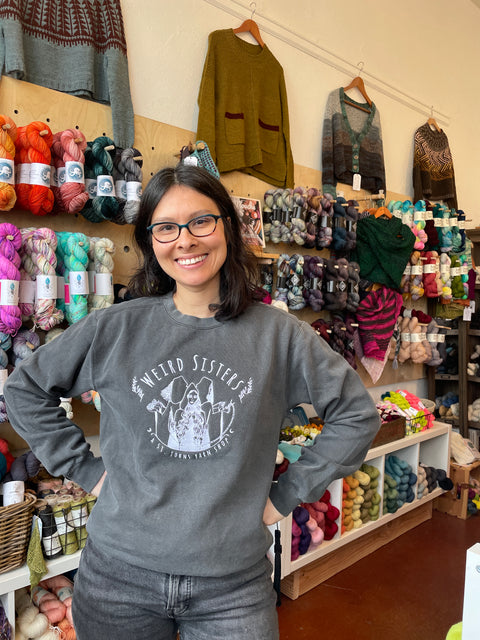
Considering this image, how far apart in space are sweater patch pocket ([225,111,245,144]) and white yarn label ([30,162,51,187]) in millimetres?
967

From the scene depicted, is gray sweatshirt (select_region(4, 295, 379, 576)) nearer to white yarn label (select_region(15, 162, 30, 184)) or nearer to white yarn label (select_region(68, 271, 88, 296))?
white yarn label (select_region(68, 271, 88, 296))

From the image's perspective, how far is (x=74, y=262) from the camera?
5.46 ft

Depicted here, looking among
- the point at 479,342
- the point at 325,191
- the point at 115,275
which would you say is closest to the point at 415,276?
the point at 325,191

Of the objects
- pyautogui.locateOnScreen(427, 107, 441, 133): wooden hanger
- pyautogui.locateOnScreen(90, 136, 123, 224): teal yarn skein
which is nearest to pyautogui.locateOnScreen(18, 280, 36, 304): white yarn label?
pyautogui.locateOnScreen(90, 136, 123, 224): teal yarn skein

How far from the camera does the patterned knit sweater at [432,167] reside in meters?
3.50

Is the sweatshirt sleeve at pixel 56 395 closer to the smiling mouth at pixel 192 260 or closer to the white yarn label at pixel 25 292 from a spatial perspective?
the smiling mouth at pixel 192 260

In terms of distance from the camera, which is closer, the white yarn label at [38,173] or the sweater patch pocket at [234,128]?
the white yarn label at [38,173]

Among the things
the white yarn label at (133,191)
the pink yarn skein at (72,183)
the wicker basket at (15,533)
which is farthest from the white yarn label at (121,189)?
the wicker basket at (15,533)

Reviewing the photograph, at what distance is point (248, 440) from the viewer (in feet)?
2.87

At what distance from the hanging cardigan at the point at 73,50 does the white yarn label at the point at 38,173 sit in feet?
1.22

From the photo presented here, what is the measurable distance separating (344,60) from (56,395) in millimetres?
2852

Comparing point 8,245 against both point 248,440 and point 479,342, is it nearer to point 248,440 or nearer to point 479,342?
point 248,440

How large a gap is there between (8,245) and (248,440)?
107 centimetres

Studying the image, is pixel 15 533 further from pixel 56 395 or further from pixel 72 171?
pixel 72 171
